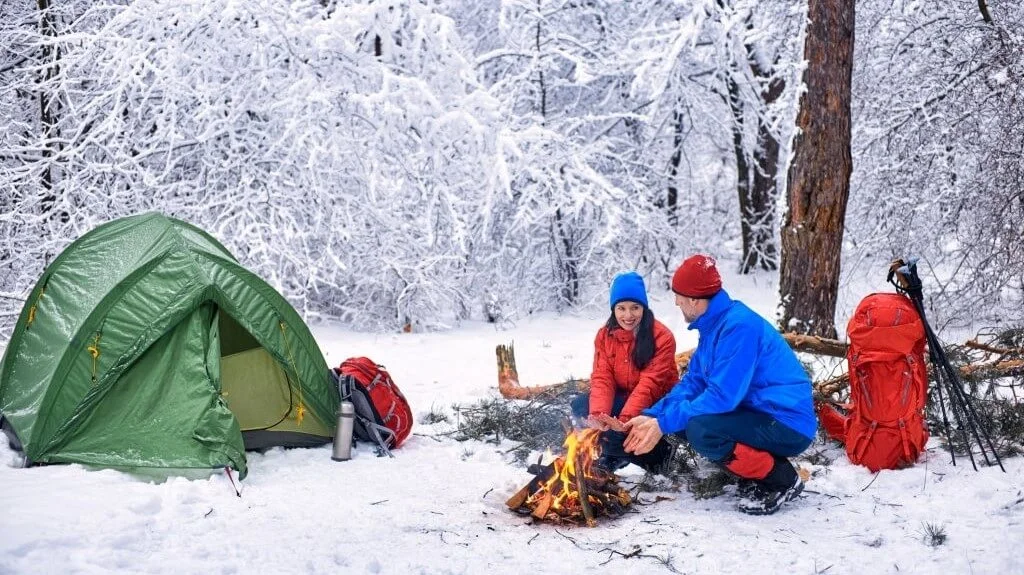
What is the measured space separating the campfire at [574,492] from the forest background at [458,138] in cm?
313

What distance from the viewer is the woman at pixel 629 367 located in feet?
14.9

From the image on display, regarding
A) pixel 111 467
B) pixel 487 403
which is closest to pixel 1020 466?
pixel 487 403

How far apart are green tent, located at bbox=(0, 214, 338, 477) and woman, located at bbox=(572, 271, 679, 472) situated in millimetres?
1804

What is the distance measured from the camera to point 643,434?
406cm

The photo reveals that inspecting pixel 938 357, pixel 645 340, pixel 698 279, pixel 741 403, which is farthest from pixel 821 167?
pixel 741 403

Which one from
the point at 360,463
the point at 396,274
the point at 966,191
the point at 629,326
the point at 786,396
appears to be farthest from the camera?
the point at 396,274

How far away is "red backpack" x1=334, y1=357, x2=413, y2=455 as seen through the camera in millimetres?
5324

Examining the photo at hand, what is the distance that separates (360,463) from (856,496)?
107 inches

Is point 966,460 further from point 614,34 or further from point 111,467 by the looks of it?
point 614,34

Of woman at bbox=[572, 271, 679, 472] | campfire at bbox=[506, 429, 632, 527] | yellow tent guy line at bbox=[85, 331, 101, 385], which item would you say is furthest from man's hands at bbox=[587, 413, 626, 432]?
yellow tent guy line at bbox=[85, 331, 101, 385]

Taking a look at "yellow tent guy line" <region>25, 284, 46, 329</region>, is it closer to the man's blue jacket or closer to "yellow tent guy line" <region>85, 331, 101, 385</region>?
"yellow tent guy line" <region>85, 331, 101, 385</region>

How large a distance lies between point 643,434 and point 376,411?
1.95 m

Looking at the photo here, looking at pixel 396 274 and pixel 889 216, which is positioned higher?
pixel 889 216

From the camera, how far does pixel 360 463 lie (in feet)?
16.6
